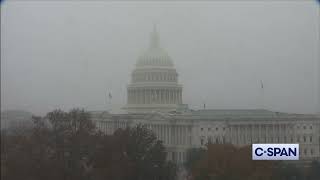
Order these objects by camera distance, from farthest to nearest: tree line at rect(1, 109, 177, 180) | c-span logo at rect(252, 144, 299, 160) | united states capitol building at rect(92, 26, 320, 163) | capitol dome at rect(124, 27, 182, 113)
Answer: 1. capitol dome at rect(124, 27, 182, 113)
2. united states capitol building at rect(92, 26, 320, 163)
3. c-span logo at rect(252, 144, 299, 160)
4. tree line at rect(1, 109, 177, 180)

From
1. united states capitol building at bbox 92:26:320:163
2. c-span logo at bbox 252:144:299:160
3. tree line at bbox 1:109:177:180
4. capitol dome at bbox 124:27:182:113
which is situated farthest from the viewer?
capitol dome at bbox 124:27:182:113

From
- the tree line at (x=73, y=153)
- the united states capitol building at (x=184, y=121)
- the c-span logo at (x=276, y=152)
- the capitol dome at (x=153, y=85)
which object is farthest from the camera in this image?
the capitol dome at (x=153, y=85)

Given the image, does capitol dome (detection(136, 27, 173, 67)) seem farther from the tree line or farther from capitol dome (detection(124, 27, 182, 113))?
the tree line

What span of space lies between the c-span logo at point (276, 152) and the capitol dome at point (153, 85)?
1542cm

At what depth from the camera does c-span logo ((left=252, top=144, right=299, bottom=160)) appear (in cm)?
1090

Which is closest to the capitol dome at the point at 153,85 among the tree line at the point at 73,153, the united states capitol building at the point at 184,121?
the united states capitol building at the point at 184,121

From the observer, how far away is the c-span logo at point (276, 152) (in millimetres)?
10902

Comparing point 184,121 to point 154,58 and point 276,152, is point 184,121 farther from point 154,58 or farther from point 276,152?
point 276,152

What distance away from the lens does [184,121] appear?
84.0ft

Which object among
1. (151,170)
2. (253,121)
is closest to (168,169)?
(151,170)

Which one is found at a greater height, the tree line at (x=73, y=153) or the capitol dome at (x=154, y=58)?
the capitol dome at (x=154, y=58)

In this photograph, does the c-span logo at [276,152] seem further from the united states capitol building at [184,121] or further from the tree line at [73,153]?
the united states capitol building at [184,121]

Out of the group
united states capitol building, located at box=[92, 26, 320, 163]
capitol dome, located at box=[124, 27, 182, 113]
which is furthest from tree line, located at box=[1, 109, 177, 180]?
capitol dome, located at box=[124, 27, 182, 113]

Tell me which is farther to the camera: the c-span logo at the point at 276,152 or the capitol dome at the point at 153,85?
the capitol dome at the point at 153,85
